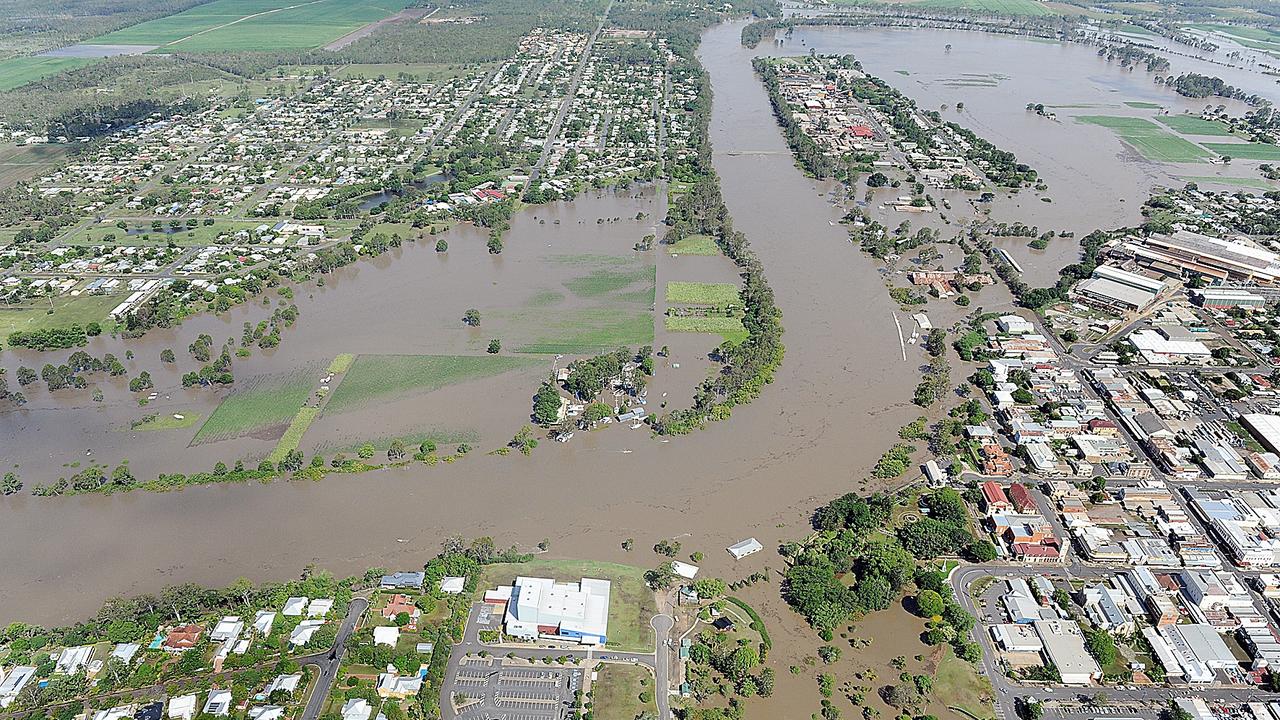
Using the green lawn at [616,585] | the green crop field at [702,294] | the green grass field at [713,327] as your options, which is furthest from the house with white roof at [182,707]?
the green crop field at [702,294]


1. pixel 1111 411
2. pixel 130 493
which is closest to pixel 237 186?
pixel 130 493

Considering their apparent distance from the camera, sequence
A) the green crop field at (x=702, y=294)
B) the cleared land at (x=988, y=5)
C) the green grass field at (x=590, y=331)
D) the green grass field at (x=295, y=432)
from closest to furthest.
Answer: the green grass field at (x=295, y=432) → the green grass field at (x=590, y=331) → the green crop field at (x=702, y=294) → the cleared land at (x=988, y=5)

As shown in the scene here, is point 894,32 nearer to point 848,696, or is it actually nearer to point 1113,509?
point 1113,509

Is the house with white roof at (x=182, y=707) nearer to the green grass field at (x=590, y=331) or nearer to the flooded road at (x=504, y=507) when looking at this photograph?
the flooded road at (x=504, y=507)

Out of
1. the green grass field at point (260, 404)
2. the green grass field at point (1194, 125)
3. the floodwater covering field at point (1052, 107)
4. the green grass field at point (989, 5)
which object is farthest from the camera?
the green grass field at point (989, 5)

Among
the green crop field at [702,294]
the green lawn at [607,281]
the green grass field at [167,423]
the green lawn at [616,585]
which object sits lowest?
the green lawn at [616,585]

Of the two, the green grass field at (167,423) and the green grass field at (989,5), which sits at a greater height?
the green grass field at (989,5)

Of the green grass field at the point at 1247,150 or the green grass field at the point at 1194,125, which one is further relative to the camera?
the green grass field at the point at 1194,125
